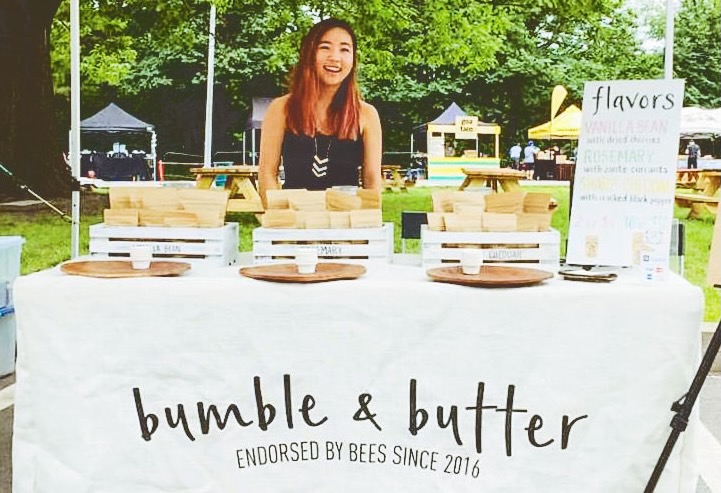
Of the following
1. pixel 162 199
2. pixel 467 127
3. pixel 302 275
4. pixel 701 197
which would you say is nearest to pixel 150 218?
pixel 162 199

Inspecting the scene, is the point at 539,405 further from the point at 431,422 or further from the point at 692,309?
the point at 692,309

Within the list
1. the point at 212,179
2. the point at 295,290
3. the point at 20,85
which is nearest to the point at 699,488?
the point at 295,290

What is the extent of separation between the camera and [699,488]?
3131 mm

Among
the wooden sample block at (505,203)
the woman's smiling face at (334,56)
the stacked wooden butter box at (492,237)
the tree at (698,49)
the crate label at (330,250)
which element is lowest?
the crate label at (330,250)

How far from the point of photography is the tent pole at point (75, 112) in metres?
4.06

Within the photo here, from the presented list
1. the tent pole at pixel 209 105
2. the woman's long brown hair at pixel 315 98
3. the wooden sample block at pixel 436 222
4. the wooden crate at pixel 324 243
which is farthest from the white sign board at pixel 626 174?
the tent pole at pixel 209 105

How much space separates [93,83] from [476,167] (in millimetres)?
2147

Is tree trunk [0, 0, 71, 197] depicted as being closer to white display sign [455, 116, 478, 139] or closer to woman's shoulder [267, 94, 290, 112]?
woman's shoulder [267, 94, 290, 112]

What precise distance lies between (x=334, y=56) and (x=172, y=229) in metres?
1.27

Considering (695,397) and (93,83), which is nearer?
(695,397)

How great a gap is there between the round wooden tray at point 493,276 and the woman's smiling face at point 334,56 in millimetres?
1445

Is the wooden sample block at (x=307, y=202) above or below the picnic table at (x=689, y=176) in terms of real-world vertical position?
below

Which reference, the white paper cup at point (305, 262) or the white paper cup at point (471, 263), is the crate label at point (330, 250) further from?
the white paper cup at point (471, 263)

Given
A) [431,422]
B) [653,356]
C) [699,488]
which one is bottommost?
[699,488]
